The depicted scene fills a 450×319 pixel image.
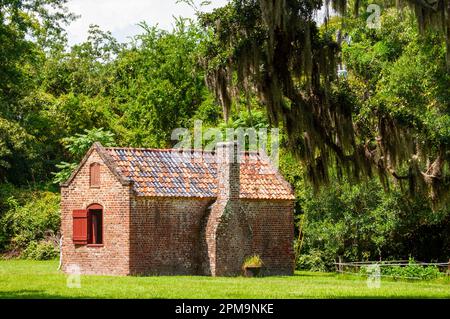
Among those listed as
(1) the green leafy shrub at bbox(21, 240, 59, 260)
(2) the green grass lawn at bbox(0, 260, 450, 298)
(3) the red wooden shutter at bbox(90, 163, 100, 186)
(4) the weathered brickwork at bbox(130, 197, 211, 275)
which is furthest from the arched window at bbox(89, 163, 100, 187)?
(1) the green leafy shrub at bbox(21, 240, 59, 260)

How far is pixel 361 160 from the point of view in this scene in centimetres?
2253

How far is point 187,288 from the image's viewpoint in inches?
975

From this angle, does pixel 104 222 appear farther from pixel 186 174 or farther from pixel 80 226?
pixel 186 174

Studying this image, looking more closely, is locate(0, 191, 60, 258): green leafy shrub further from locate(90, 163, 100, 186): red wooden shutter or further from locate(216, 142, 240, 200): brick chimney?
locate(216, 142, 240, 200): brick chimney

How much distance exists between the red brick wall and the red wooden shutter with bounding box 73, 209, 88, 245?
181mm

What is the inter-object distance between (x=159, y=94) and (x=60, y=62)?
14.2 metres

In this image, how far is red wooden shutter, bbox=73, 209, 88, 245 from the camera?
32188 mm

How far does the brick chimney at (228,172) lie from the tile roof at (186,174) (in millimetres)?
306

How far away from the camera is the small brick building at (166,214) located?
31203mm

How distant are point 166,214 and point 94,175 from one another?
2.60 meters

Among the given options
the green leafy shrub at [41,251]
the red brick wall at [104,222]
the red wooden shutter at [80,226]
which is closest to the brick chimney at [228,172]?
the red brick wall at [104,222]
